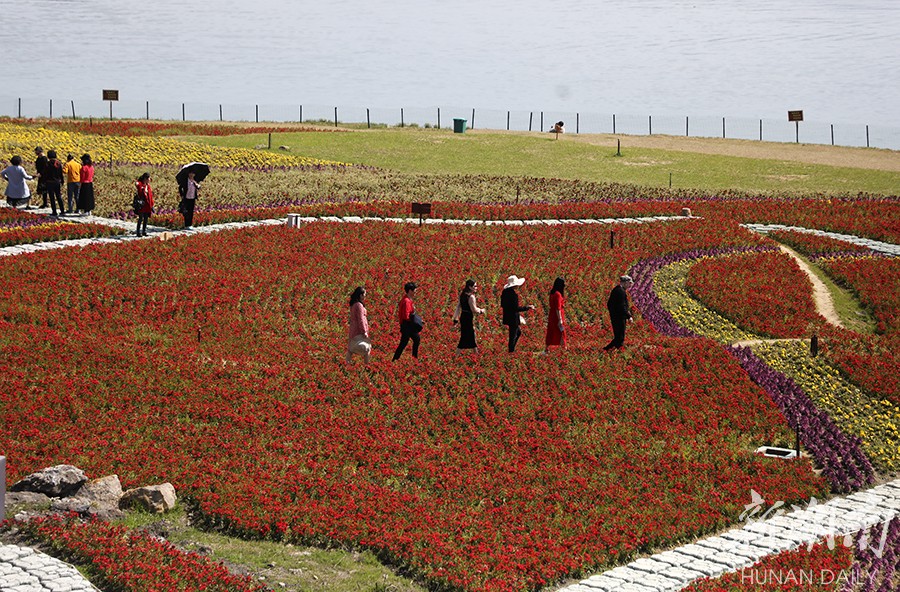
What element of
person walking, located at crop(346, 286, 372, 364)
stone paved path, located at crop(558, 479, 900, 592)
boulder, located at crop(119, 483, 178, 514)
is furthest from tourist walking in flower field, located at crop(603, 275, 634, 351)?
boulder, located at crop(119, 483, 178, 514)

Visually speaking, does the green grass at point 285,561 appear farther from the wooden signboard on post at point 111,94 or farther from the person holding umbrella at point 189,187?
the wooden signboard on post at point 111,94

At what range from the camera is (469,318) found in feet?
78.2

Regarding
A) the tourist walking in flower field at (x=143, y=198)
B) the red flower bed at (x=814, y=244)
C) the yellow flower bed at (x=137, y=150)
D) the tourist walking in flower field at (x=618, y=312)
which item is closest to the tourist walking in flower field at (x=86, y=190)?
the tourist walking in flower field at (x=143, y=198)

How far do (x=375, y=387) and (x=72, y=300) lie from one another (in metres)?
8.48

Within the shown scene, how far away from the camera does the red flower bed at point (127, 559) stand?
14094 mm

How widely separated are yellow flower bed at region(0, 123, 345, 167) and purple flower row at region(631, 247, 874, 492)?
29.5 m

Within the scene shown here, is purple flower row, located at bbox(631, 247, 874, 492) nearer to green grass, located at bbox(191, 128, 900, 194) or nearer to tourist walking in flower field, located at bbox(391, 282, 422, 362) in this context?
tourist walking in flower field, located at bbox(391, 282, 422, 362)

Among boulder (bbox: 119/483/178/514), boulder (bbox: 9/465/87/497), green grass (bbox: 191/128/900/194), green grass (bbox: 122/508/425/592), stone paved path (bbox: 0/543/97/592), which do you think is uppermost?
green grass (bbox: 191/128/900/194)

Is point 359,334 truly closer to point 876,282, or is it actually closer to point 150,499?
point 150,499

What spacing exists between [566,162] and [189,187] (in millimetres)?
29914

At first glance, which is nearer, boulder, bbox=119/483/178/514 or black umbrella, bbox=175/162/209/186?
boulder, bbox=119/483/178/514

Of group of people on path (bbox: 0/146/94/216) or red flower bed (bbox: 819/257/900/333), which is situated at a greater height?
group of people on path (bbox: 0/146/94/216)

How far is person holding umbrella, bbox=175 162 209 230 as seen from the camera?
34906 mm
